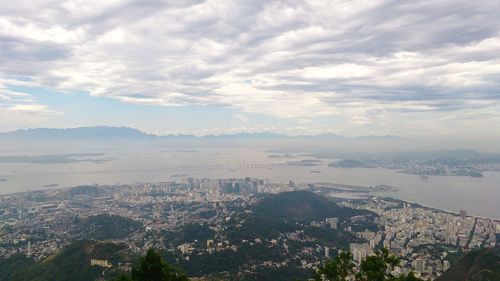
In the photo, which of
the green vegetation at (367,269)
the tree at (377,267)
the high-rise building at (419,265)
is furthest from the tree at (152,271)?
the high-rise building at (419,265)

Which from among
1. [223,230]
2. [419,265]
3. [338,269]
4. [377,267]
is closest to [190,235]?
[223,230]

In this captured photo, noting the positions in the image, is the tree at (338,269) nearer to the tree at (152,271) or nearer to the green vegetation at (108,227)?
the tree at (152,271)

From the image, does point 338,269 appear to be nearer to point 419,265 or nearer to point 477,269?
point 477,269

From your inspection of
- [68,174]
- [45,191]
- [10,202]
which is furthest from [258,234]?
[68,174]

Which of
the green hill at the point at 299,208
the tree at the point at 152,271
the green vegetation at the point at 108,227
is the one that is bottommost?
the green vegetation at the point at 108,227

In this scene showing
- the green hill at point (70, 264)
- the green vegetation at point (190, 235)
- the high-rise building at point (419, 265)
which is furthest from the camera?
the green vegetation at point (190, 235)

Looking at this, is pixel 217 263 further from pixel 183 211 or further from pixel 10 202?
pixel 10 202
